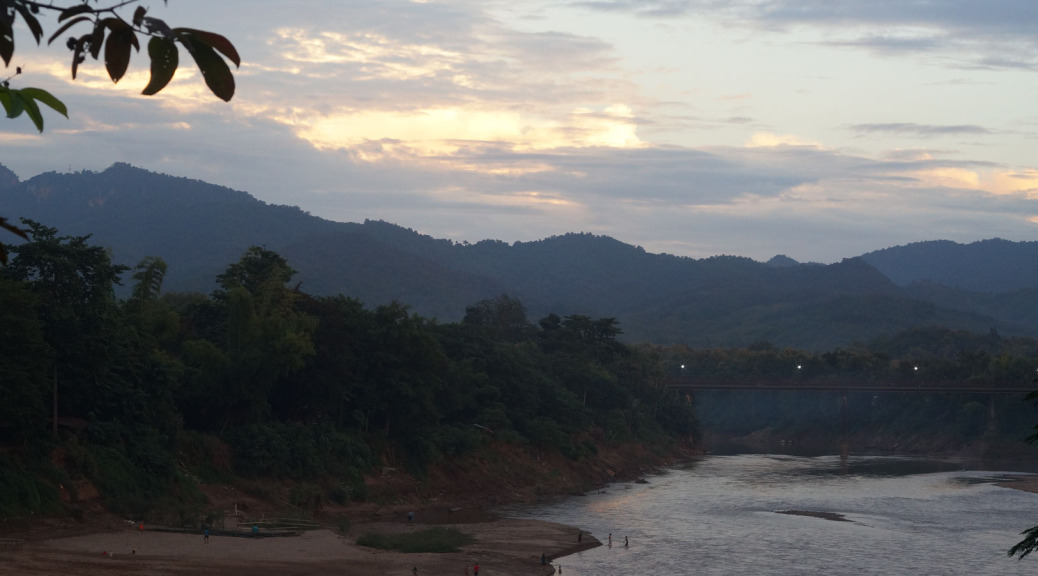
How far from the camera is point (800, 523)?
195 feet

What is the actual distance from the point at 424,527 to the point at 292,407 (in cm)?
1341

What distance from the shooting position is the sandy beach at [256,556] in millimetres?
35938

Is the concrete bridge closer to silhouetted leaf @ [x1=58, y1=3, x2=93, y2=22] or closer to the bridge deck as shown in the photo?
the bridge deck

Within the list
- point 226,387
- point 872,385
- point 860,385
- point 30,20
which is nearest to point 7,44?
point 30,20

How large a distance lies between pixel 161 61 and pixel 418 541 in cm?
4623

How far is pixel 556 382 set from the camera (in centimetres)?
9381

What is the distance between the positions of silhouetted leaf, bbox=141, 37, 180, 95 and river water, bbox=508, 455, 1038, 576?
41434 mm

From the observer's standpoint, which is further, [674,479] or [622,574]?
[674,479]

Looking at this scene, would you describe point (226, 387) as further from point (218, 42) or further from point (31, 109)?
point (218, 42)

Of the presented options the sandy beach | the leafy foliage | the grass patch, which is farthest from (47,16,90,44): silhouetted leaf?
the grass patch

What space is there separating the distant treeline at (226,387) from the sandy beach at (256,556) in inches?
190

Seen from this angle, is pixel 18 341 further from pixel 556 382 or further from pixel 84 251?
pixel 556 382

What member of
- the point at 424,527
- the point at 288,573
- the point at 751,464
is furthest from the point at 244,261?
the point at 751,464

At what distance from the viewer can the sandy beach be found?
118ft
